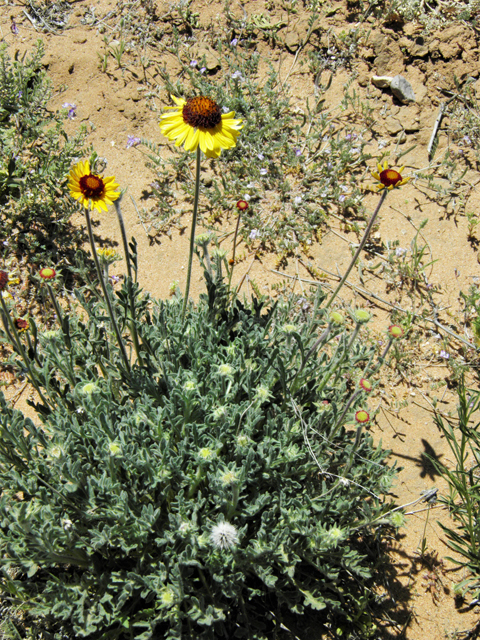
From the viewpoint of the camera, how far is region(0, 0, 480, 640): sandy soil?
147 inches

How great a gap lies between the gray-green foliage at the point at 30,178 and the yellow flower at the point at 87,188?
2.00m

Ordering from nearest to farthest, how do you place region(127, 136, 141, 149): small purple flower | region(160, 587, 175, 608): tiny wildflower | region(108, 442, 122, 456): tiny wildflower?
region(160, 587, 175, 608): tiny wildflower < region(108, 442, 122, 456): tiny wildflower < region(127, 136, 141, 149): small purple flower

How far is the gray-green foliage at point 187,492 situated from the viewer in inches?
98.0

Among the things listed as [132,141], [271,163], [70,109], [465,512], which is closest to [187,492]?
[465,512]

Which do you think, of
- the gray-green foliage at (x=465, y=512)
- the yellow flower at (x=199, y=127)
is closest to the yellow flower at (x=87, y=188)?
the yellow flower at (x=199, y=127)

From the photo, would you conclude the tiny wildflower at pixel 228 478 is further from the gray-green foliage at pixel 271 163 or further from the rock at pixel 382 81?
the rock at pixel 382 81

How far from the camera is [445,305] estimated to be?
14.5 feet

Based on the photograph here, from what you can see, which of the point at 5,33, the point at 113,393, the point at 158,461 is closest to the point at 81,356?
the point at 113,393

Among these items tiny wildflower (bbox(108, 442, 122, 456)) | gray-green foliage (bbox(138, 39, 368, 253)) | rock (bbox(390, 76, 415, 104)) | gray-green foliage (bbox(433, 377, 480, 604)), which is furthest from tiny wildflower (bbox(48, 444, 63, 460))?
rock (bbox(390, 76, 415, 104))

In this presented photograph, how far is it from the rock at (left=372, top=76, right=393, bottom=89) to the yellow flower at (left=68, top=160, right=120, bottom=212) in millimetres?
4139

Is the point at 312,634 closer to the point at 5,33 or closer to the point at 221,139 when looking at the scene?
the point at 221,139

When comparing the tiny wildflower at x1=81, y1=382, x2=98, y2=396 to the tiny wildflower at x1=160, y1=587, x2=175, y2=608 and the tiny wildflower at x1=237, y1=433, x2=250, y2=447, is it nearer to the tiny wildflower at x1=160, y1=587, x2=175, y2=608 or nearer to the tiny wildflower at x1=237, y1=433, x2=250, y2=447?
the tiny wildflower at x1=237, y1=433, x2=250, y2=447

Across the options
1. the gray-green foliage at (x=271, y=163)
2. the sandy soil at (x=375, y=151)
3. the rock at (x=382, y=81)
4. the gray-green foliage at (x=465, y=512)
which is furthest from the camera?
the rock at (x=382, y=81)

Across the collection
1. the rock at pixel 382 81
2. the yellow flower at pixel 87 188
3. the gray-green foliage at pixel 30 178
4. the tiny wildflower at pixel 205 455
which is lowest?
the tiny wildflower at pixel 205 455
